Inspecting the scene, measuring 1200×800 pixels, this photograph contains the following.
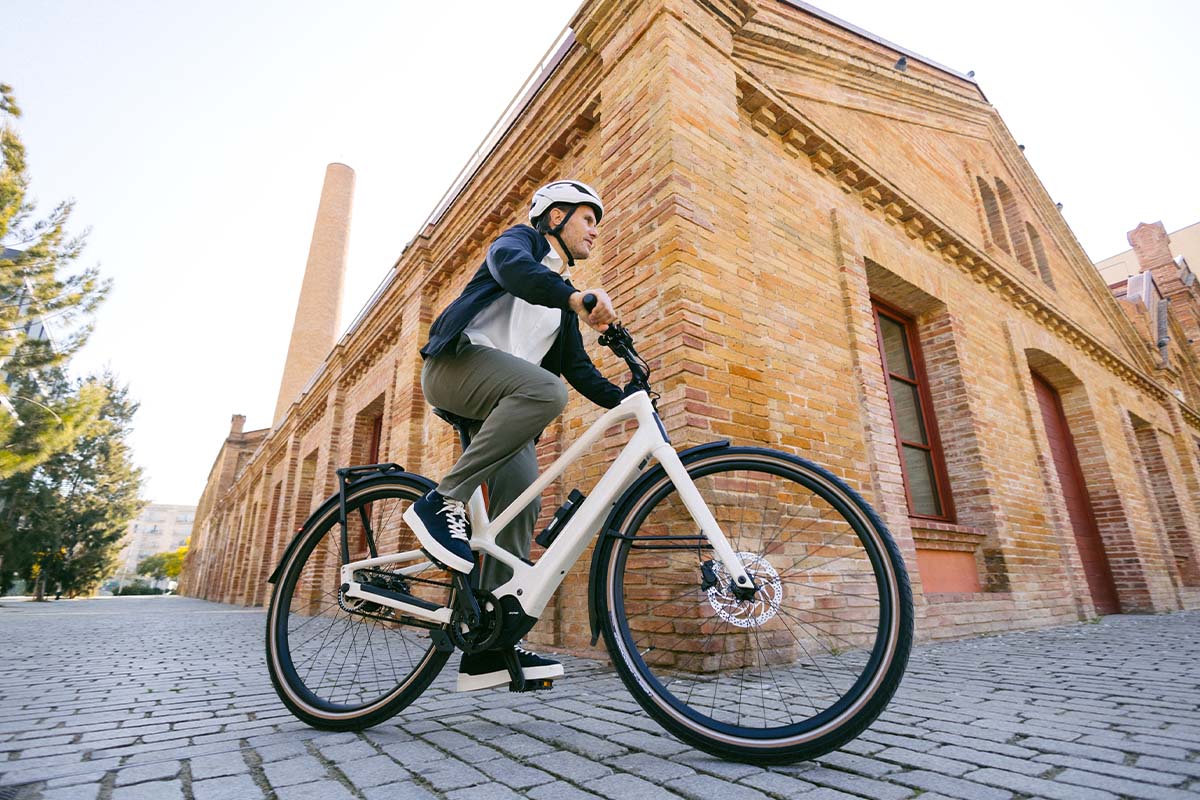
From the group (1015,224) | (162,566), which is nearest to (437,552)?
(1015,224)

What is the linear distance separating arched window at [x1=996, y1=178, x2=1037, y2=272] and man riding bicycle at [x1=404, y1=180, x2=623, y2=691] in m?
10.4

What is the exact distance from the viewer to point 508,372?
6.55 feet

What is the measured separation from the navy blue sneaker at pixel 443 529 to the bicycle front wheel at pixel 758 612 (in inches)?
19.6

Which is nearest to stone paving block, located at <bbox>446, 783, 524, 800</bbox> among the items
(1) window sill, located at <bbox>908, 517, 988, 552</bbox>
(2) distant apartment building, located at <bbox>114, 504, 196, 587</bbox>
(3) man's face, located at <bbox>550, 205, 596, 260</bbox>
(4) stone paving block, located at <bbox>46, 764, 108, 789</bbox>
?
(4) stone paving block, located at <bbox>46, 764, 108, 789</bbox>

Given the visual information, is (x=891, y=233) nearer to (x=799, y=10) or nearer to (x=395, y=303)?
(x=799, y=10)

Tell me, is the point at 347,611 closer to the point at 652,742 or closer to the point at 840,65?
the point at 652,742

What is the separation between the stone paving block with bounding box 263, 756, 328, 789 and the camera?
56.6 inches

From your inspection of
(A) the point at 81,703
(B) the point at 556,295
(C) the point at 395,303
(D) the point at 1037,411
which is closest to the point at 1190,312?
(D) the point at 1037,411

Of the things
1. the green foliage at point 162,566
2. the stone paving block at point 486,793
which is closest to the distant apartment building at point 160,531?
the green foliage at point 162,566

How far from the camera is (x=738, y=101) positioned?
4.94 m

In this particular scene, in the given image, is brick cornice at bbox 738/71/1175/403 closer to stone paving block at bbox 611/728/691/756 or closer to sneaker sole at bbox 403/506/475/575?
sneaker sole at bbox 403/506/475/575

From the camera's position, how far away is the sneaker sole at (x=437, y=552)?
1.88 meters

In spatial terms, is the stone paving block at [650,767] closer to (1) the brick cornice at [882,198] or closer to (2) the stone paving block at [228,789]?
(2) the stone paving block at [228,789]

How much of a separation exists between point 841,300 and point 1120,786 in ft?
13.8
